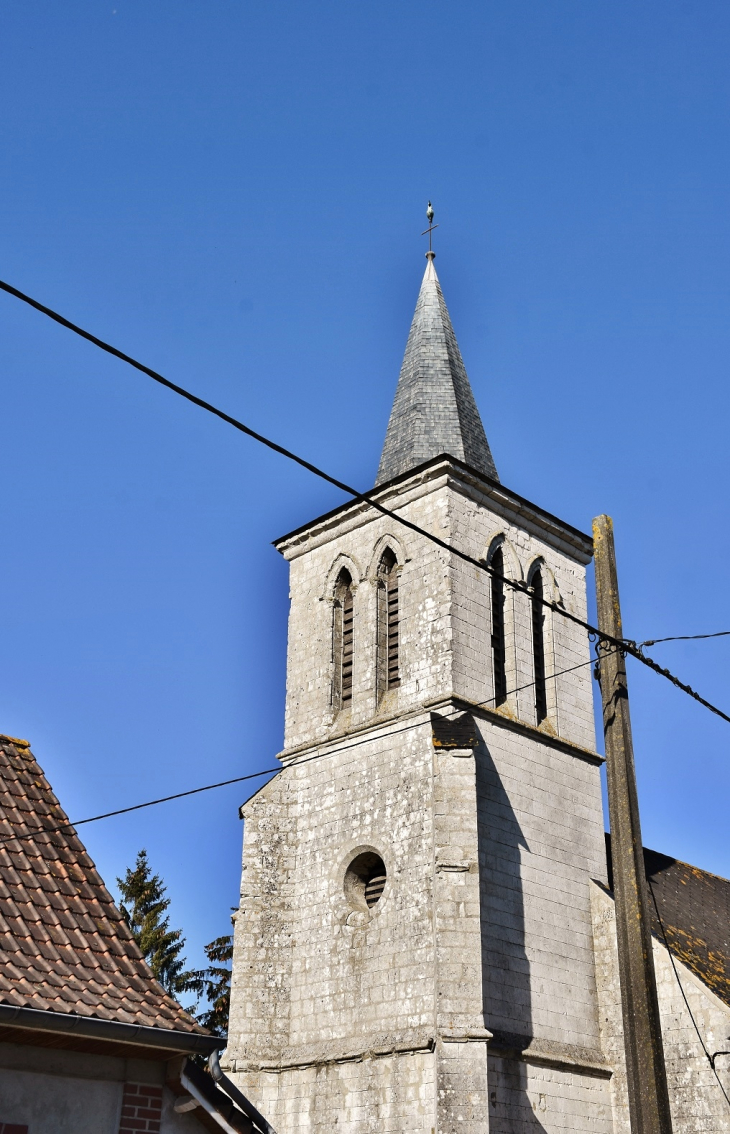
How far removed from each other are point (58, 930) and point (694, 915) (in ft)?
58.2

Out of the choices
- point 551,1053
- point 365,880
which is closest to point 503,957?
point 551,1053

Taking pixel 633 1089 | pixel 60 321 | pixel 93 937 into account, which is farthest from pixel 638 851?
pixel 60 321

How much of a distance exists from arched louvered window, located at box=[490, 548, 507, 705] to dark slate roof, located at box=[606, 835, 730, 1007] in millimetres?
3830

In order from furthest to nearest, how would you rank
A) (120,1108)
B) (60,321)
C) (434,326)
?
(434,326), (120,1108), (60,321)

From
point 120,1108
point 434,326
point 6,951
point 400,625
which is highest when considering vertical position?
point 434,326

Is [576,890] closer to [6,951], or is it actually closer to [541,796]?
[541,796]

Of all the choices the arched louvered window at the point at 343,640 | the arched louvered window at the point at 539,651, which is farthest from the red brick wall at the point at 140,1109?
the arched louvered window at the point at 539,651

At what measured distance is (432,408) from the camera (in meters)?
25.7

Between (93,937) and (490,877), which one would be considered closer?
(93,937)

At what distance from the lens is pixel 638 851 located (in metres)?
9.38

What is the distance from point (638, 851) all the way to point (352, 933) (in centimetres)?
1156

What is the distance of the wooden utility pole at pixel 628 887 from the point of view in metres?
8.48

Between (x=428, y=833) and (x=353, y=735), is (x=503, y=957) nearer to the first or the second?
(x=428, y=833)

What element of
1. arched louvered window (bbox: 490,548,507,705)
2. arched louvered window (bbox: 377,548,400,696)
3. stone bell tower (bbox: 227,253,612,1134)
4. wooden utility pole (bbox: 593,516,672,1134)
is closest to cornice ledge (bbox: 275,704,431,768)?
stone bell tower (bbox: 227,253,612,1134)
